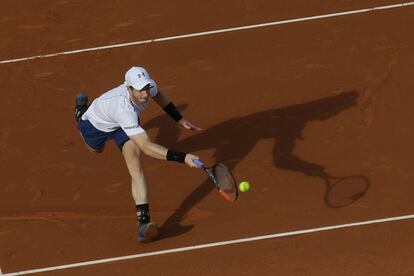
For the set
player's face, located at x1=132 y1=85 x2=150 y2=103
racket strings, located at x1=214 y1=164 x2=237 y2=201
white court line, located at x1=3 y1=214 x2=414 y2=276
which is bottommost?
white court line, located at x1=3 y1=214 x2=414 y2=276

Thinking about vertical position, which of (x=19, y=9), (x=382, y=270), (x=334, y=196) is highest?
(x=19, y=9)

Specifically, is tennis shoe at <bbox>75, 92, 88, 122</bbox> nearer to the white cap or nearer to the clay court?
the clay court

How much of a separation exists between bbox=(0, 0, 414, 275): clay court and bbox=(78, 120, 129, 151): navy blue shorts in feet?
2.03

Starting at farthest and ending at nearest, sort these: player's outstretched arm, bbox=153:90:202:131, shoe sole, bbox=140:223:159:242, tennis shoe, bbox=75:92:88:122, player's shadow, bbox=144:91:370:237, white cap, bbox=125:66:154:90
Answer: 1. tennis shoe, bbox=75:92:88:122
2. player's shadow, bbox=144:91:370:237
3. player's outstretched arm, bbox=153:90:202:131
4. shoe sole, bbox=140:223:159:242
5. white cap, bbox=125:66:154:90

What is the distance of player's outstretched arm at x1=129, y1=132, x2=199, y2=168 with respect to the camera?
11250 mm

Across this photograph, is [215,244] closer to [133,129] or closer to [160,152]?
[160,152]

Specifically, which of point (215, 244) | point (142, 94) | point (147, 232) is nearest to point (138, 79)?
point (142, 94)

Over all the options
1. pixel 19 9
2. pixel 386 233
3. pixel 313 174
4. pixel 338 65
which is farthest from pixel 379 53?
pixel 19 9

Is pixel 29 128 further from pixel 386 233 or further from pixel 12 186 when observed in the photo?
pixel 386 233

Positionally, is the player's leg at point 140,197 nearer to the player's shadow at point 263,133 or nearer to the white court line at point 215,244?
the white court line at point 215,244

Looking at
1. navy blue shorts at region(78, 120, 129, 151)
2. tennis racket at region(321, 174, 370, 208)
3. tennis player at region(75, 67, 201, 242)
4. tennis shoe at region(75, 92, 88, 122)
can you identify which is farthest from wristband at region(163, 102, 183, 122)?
tennis racket at region(321, 174, 370, 208)

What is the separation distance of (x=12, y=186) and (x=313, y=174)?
404 centimetres

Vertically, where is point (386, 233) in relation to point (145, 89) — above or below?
below

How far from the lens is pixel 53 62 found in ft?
52.5
